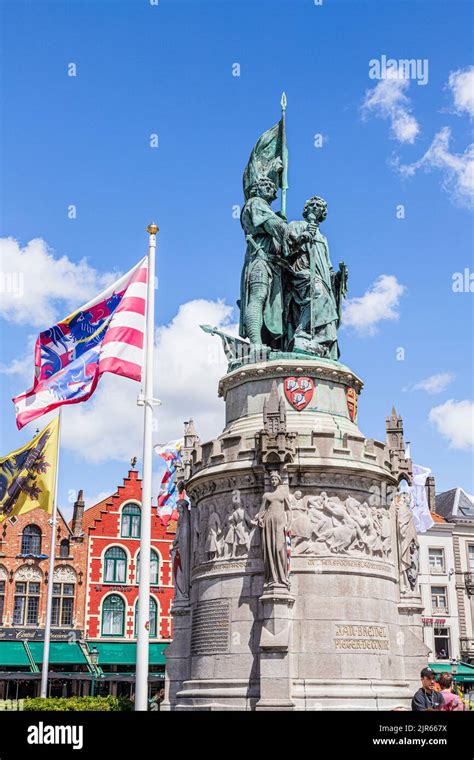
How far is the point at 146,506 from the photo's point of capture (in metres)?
16.6

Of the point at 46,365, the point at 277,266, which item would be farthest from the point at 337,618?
the point at 277,266

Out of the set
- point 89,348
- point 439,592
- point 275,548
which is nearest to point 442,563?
point 439,592

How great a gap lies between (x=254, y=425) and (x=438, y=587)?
126 feet

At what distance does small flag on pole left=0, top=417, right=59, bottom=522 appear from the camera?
91.8 feet

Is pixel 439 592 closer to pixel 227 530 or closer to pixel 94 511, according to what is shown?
pixel 94 511

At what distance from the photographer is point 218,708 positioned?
20.3 m

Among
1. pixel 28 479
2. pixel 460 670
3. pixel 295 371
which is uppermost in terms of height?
pixel 295 371

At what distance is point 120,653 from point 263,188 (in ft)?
115

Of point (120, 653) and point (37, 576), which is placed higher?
point (37, 576)

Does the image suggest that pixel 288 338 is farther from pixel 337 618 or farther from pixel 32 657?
pixel 32 657

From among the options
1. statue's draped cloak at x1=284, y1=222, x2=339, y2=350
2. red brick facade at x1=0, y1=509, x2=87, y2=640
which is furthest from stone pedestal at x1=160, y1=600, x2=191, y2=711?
red brick facade at x1=0, y1=509, x2=87, y2=640

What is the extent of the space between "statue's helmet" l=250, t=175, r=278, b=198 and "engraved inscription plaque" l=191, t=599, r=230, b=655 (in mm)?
13767

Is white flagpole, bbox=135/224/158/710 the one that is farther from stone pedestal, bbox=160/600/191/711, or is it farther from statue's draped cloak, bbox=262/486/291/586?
stone pedestal, bbox=160/600/191/711

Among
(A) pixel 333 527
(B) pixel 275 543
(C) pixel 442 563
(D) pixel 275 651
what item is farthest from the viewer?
(C) pixel 442 563
